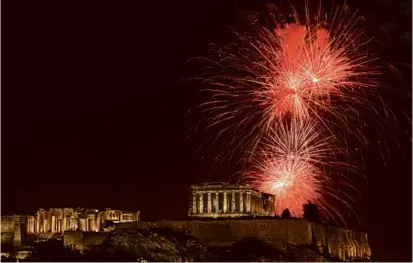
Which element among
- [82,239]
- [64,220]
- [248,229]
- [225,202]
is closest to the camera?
[82,239]

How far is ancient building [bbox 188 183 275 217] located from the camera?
84062 mm

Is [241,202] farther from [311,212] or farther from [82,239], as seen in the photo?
[82,239]

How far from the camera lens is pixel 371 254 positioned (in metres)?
93.9

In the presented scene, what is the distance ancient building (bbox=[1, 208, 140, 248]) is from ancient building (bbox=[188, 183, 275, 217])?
9818 millimetres

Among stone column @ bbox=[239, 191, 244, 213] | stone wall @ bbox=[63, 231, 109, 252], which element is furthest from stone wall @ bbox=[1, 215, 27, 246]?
stone column @ bbox=[239, 191, 244, 213]

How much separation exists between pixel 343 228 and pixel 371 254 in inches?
395

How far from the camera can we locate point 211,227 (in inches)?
2953

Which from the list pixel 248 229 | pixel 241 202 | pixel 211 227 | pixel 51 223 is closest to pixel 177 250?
pixel 211 227

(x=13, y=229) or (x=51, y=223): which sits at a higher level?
(x=51, y=223)

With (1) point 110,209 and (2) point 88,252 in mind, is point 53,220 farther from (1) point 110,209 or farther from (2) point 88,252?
(2) point 88,252

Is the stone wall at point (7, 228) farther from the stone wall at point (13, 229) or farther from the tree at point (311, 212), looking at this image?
the tree at point (311, 212)

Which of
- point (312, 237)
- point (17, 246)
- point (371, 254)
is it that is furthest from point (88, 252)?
point (371, 254)

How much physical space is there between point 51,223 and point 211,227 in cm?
1815

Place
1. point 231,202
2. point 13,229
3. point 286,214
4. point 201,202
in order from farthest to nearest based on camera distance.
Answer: point 201,202 → point 231,202 → point 13,229 → point 286,214
